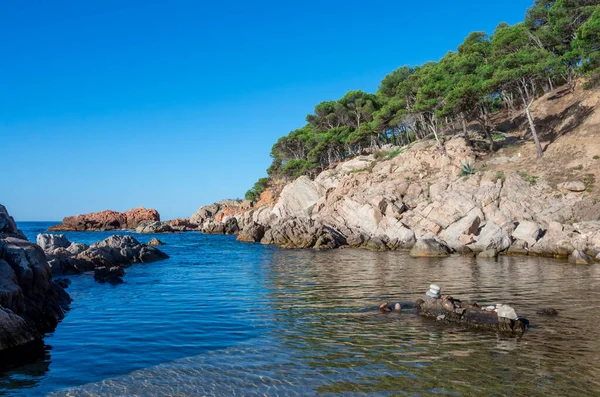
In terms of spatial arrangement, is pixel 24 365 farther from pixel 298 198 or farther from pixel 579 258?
pixel 298 198

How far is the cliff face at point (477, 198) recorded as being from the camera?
120 feet

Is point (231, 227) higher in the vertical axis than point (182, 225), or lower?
lower


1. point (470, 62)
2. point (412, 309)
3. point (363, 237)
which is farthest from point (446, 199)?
point (412, 309)

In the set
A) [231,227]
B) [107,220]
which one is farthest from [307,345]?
[107,220]

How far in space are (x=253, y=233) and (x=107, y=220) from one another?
263 ft

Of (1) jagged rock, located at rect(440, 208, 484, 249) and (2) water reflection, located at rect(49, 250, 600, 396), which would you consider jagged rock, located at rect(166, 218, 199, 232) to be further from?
(2) water reflection, located at rect(49, 250, 600, 396)

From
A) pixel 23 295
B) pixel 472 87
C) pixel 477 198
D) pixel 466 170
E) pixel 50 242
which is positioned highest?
pixel 472 87

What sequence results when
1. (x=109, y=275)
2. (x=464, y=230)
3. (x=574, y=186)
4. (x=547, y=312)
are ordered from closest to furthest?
(x=547, y=312) → (x=109, y=275) → (x=574, y=186) → (x=464, y=230)

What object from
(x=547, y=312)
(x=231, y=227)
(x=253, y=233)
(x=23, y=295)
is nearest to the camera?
(x=23, y=295)

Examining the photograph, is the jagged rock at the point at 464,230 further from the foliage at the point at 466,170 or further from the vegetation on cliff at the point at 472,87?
the vegetation on cliff at the point at 472,87

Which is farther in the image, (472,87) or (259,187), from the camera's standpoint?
(259,187)

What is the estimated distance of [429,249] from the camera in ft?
123

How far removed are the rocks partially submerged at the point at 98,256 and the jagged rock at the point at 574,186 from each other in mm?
38719

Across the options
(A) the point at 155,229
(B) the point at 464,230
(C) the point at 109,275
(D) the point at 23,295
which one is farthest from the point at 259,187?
(D) the point at 23,295
